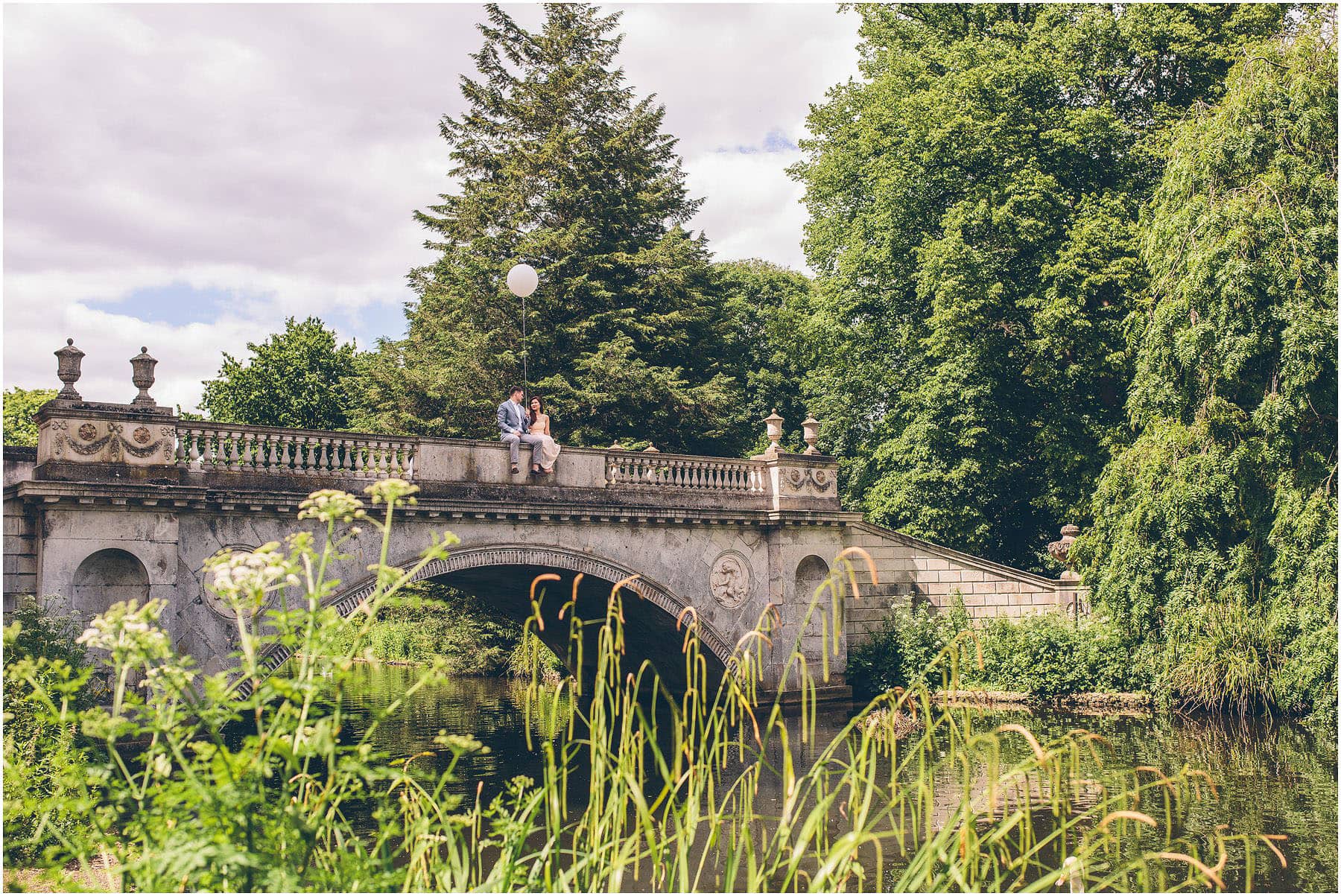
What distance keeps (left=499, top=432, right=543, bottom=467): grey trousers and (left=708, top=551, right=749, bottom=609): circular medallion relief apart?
379 centimetres

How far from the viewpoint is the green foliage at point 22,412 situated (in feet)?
142

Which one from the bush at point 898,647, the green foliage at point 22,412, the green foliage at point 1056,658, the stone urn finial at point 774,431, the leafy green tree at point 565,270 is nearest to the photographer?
the green foliage at point 1056,658

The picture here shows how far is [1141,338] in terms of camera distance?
58.2 feet

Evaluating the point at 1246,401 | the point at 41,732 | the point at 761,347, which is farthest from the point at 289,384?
the point at 41,732

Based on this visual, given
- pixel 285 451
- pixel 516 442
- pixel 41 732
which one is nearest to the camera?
pixel 41 732

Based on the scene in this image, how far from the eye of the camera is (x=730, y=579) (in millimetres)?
18594

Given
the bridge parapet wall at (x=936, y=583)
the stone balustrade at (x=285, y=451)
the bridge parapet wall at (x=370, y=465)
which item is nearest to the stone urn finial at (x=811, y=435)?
the bridge parapet wall at (x=370, y=465)

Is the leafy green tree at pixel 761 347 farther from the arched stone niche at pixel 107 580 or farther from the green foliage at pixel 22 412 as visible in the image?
the green foliage at pixel 22 412

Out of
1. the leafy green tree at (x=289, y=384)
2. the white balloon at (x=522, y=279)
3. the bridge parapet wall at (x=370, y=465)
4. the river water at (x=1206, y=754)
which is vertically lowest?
the river water at (x=1206, y=754)

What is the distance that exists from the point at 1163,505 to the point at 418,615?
18.4 m

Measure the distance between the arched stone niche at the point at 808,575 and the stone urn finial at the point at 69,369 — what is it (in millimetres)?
11068

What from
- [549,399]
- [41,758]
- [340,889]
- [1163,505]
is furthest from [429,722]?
[340,889]

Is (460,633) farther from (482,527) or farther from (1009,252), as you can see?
(1009,252)

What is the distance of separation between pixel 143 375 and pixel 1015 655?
1354cm
